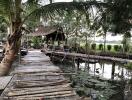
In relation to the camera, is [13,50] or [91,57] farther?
[91,57]

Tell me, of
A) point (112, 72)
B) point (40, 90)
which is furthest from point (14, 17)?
point (112, 72)

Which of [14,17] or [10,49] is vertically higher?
→ [14,17]

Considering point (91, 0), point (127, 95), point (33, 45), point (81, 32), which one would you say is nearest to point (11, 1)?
point (91, 0)

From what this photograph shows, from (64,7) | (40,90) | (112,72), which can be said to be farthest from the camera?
(112,72)

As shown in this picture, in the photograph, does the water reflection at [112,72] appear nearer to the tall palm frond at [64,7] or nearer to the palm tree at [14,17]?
the palm tree at [14,17]

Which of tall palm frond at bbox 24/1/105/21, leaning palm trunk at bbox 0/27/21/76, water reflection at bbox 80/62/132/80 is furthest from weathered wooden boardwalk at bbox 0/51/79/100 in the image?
water reflection at bbox 80/62/132/80

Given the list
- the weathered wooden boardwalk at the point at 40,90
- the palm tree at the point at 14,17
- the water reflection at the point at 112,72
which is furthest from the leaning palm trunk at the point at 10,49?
the water reflection at the point at 112,72

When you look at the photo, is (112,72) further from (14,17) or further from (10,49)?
(14,17)

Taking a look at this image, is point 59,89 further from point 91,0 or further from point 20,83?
point 91,0

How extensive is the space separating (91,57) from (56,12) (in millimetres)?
13100

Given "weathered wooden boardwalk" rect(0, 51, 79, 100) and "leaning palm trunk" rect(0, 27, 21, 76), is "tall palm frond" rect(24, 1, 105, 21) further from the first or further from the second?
"weathered wooden boardwalk" rect(0, 51, 79, 100)

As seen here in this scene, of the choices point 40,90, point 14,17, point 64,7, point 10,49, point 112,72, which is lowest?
point 112,72

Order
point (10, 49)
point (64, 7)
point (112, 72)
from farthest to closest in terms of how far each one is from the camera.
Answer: point (112, 72)
point (10, 49)
point (64, 7)

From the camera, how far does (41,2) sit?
500 inches
